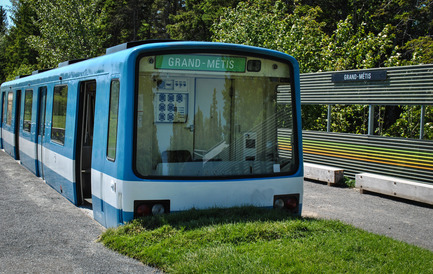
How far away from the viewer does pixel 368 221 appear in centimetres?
874

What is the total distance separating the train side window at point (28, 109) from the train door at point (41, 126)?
44.7 inches

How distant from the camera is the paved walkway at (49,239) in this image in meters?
5.20

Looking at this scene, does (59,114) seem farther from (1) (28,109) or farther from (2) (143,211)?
(2) (143,211)

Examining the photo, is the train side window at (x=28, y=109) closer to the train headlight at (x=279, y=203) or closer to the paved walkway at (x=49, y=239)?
the paved walkway at (x=49, y=239)

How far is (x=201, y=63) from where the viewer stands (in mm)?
6328

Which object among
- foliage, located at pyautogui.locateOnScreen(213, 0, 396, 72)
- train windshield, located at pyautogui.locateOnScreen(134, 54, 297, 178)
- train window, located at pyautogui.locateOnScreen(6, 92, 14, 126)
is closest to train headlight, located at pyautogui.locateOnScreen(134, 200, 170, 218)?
train windshield, located at pyautogui.locateOnScreen(134, 54, 297, 178)

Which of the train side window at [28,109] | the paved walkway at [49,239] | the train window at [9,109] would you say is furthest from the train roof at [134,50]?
the train window at [9,109]

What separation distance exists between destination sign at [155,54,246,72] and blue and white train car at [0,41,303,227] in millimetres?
13

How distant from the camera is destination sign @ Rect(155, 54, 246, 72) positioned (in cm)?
616

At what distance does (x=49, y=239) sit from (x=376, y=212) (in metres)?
6.10

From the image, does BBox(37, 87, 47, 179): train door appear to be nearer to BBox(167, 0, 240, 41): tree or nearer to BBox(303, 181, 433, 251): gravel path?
BBox(303, 181, 433, 251): gravel path

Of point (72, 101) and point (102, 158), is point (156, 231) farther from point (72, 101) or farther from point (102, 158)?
point (72, 101)

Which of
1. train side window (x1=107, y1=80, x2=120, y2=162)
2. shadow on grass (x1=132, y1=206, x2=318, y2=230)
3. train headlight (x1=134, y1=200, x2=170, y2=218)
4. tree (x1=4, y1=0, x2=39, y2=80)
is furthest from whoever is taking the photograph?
tree (x1=4, y1=0, x2=39, y2=80)

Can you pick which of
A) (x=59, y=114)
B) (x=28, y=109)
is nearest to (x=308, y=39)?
(x=28, y=109)
